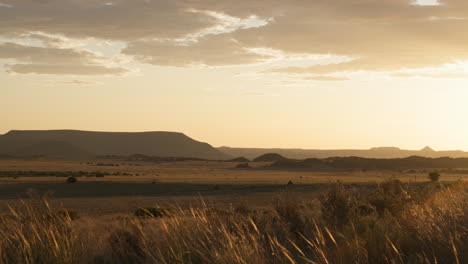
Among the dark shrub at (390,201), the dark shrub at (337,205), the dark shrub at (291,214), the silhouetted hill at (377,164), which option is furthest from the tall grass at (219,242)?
the silhouetted hill at (377,164)

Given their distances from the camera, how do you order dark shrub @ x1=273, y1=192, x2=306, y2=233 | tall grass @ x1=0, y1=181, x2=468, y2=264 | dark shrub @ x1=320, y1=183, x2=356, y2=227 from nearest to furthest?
1. tall grass @ x1=0, y1=181, x2=468, y2=264
2. dark shrub @ x1=273, y1=192, x2=306, y2=233
3. dark shrub @ x1=320, y1=183, x2=356, y2=227

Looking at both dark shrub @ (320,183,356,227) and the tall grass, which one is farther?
dark shrub @ (320,183,356,227)

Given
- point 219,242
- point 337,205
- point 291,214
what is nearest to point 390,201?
point 337,205

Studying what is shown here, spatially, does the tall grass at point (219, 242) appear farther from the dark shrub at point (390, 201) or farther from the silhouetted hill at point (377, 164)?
the silhouetted hill at point (377, 164)

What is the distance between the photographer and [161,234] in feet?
36.8

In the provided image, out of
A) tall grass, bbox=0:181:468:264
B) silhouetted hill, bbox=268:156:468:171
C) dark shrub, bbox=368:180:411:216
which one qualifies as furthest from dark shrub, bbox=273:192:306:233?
silhouetted hill, bbox=268:156:468:171

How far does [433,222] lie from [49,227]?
691 cm

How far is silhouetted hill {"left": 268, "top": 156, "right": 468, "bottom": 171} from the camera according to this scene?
118 m

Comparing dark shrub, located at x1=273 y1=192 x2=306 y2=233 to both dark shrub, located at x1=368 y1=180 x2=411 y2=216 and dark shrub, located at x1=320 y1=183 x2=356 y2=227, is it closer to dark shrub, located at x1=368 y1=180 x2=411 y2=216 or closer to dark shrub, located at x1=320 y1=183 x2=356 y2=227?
dark shrub, located at x1=320 y1=183 x2=356 y2=227

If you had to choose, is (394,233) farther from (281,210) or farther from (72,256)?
(72,256)

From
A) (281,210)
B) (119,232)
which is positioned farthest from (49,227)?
(281,210)

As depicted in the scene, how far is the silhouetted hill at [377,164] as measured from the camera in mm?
117875

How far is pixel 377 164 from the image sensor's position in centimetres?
11962

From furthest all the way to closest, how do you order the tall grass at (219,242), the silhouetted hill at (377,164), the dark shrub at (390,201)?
the silhouetted hill at (377,164), the dark shrub at (390,201), the tall grass at (219,242)
